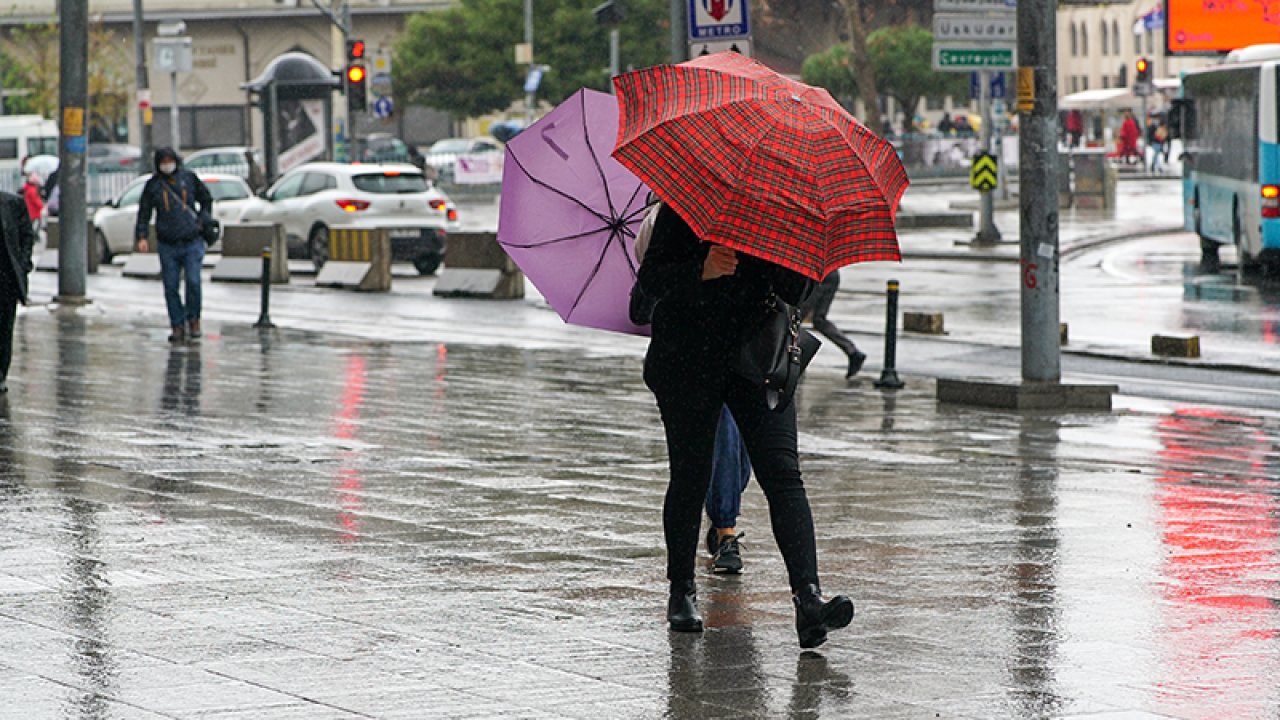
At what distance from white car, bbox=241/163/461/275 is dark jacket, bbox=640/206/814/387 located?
25391 millimetres

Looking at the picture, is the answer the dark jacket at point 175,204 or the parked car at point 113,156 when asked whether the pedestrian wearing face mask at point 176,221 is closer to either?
the dark jacket at point 175,204

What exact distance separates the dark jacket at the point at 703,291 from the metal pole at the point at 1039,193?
317 inches

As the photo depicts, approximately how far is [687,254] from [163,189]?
13821mm

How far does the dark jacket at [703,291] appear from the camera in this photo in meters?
6.88

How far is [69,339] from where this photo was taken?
20781mm

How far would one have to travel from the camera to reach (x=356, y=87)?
128 feet

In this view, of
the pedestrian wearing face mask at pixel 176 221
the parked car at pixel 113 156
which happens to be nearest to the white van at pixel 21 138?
the parked car at pixel 113 156

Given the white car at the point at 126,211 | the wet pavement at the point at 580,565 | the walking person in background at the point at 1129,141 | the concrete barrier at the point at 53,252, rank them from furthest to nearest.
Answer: the walking person in background at the point at 1129,141, the white car at the point at 126,211, the concrete barrier at the point at 53,252, the wet pavement at the point at 580,565

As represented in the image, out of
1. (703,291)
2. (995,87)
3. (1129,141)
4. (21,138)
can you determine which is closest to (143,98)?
(995,87)

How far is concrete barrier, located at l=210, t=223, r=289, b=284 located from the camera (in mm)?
31000

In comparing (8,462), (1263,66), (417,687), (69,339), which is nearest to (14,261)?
(8,462)

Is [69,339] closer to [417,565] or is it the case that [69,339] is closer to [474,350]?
[474,350]

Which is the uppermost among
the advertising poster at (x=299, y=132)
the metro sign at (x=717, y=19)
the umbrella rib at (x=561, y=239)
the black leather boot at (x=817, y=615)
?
the advertising poster at (x=299, y=132)

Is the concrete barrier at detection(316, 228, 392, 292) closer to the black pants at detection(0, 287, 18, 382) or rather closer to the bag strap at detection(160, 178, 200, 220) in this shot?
the bag strap at detection(160, 178, 200, 220)
